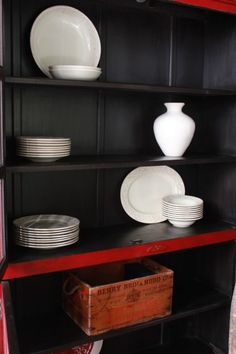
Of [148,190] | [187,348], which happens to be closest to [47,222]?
[148,190]

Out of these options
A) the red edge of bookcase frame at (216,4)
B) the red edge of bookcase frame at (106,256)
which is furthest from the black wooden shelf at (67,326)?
the red edge of bookcase frame at (216,4)

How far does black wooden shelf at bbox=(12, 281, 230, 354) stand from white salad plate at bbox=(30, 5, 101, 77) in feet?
3.71

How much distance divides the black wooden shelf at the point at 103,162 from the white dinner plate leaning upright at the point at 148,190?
0.18 meters

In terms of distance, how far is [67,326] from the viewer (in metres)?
1.99

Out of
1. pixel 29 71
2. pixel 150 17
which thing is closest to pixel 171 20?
pixel 150 17

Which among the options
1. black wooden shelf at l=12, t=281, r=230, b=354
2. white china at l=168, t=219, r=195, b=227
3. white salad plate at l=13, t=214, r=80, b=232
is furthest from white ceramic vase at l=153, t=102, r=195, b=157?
black wooden shelf at l=12, t=281, r=230, b=354

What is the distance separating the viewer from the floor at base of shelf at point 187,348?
2.41 m

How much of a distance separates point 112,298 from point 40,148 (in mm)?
733

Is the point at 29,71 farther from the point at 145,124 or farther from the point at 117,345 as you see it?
the point at 117,345

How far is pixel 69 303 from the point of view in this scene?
2.05m

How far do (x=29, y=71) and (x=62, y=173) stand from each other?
0.49 metres

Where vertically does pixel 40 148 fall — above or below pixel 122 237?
above

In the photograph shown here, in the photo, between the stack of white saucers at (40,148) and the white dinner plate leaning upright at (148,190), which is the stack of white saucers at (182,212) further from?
the stack of white saucers at (40,148)

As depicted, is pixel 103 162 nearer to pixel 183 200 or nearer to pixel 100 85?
pixel 100 85
